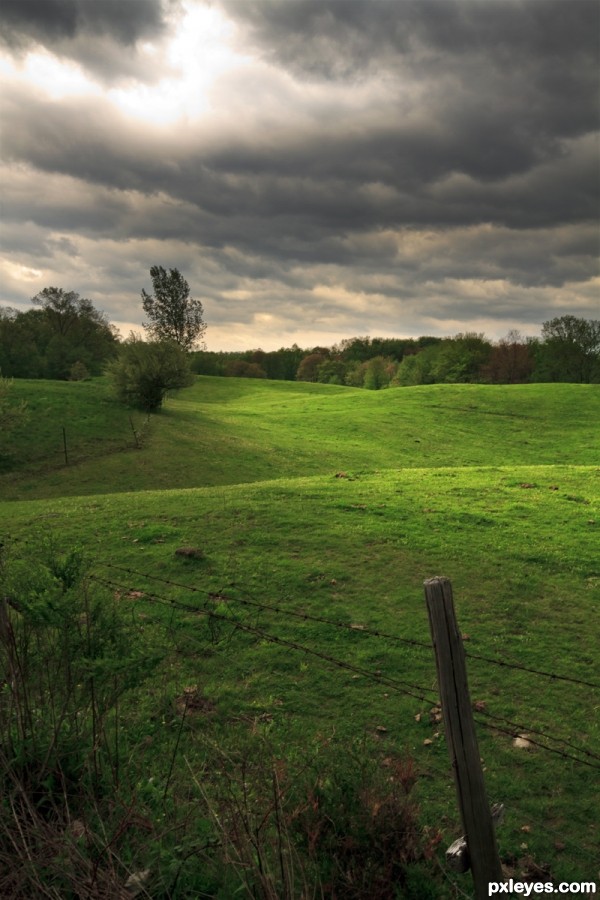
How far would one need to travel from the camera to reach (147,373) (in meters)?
45.5

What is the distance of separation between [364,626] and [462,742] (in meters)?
6.32

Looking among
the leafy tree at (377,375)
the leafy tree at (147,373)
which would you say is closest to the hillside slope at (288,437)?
the leafy tree at (147,373)

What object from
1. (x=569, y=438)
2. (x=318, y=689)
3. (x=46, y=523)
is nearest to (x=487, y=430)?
(x=569, y=438)

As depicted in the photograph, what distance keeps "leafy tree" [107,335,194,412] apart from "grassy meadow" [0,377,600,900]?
16621mm

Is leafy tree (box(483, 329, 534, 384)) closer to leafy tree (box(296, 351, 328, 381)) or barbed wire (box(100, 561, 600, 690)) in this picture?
leafy tree (box(296, 351, 328, 381))

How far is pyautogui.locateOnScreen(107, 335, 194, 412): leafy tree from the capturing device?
45.6m

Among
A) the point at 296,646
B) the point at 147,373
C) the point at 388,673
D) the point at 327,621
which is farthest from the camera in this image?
the point at 147,373

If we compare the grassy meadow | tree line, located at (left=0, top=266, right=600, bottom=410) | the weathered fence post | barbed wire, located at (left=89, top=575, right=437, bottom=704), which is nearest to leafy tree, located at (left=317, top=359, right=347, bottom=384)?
tree line, located at (left=0, top=266, right=600, bottom=410)

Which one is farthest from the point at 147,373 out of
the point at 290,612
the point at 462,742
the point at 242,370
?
the point at 242,370

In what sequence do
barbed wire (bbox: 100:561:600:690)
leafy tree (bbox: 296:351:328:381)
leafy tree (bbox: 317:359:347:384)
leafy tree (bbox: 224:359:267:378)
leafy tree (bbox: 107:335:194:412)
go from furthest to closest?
leafy tree (bbox: 296:351:328:381) → leafy tree (bbox: 317:359:347:384) → leafy tree (bbox: 224:359:267:378) → leafy tree (bbox: 107:335:194:412) → barbed wire (bbox: 100:561:600:690)

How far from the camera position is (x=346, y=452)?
133 feet

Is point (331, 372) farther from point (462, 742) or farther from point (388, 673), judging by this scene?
point (462, 742)

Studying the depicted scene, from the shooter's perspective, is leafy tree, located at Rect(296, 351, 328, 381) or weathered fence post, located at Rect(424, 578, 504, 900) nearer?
weathered fence post, located at Rect(424, 578, 504, 900)

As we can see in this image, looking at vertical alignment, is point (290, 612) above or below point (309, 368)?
below
